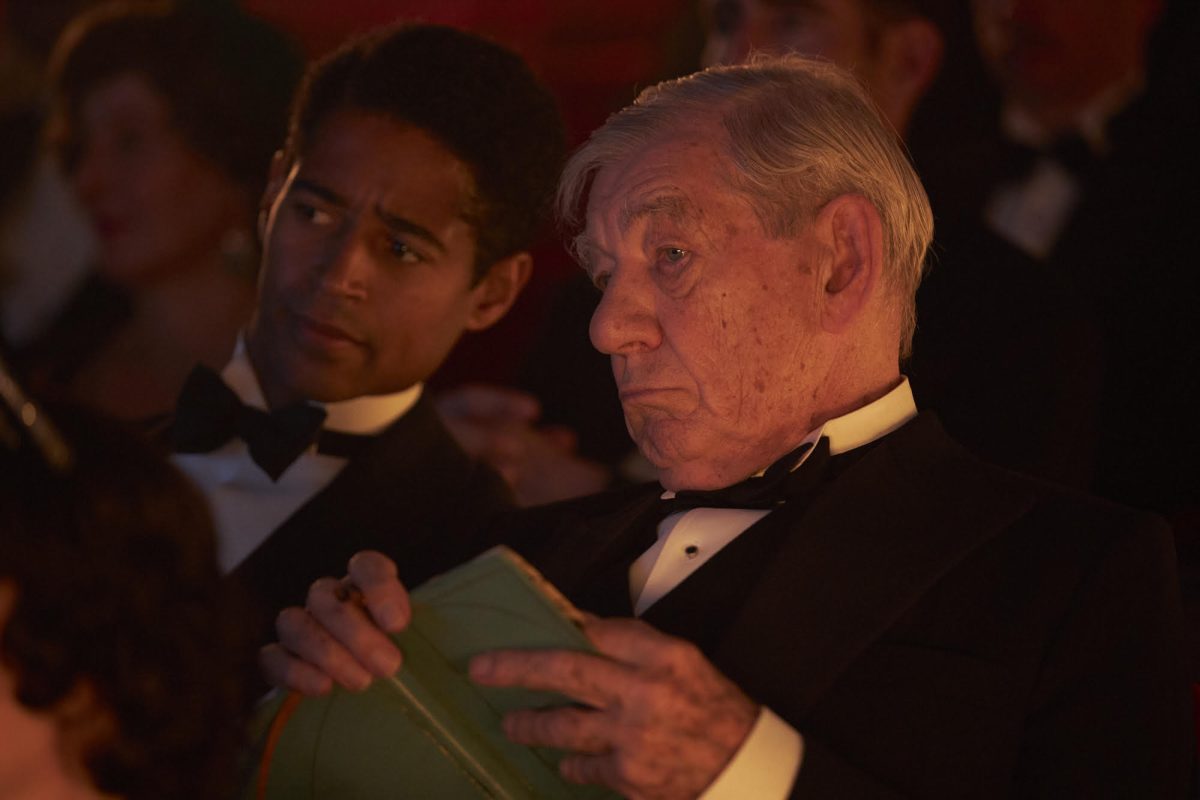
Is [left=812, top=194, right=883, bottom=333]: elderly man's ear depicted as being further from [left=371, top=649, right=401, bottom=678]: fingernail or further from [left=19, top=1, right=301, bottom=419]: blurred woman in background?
[left=19, top=1, right=301, bottom=419]: blurred woman in background

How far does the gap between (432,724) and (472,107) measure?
1056mm

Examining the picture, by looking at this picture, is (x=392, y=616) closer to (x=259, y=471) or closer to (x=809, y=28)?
(x=259, y=471)

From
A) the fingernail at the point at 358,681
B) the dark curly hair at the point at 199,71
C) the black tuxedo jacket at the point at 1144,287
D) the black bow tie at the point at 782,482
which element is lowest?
the black tuxedo jacket at the point at 1144,287

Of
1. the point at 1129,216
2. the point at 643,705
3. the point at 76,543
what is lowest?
the point at 1129,216

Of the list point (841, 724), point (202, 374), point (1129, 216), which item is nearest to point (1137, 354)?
point (1129, 216)

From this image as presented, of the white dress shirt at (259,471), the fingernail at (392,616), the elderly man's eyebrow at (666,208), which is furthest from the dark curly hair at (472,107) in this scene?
the fingernail at (392,616)

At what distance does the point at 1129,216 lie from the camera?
288 cm

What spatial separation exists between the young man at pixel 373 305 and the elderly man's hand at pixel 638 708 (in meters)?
0.80

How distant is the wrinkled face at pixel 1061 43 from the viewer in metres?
2.91

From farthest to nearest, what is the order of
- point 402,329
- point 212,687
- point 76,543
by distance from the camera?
point 402,329 < point 212,687 < point 76,543

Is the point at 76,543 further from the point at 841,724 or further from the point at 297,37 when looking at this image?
the point at 297,37

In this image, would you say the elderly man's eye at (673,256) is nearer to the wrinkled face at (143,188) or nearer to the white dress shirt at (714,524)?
the white dress shirt at (714,524)

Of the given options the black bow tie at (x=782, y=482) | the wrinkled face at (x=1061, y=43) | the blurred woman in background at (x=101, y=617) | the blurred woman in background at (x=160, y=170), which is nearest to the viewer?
the blurred woman in background at (x=101, y=617)

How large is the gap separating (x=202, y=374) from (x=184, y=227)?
1.27m
